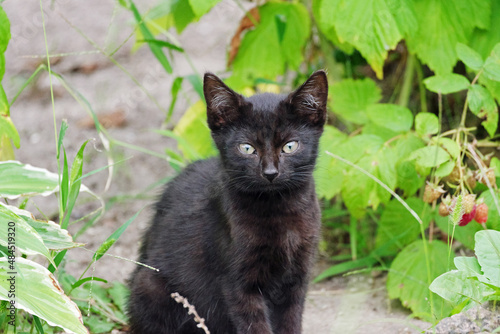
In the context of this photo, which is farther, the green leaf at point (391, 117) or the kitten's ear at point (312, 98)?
the green leaf at point (391, 117)

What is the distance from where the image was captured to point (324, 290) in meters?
3.50

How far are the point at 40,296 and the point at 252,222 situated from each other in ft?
2.66

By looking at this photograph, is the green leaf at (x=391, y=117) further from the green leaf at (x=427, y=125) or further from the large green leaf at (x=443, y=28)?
the large green leaf at (x=443, y=28)

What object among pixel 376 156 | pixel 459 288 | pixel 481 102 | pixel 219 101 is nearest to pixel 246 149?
pixel 219 101

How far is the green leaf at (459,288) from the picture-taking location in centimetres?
227

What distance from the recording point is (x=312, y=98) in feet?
8.02

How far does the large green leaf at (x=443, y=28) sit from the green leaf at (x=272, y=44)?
0.69 meters

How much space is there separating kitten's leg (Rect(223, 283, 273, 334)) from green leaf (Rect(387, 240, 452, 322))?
0.81 metres

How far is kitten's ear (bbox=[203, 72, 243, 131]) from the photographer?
244 cm

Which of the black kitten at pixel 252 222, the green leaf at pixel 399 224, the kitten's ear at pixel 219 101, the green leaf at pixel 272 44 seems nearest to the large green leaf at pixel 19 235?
the black kitten at pixel 252 222

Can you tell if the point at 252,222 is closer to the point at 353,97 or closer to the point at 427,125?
the point at 427,125

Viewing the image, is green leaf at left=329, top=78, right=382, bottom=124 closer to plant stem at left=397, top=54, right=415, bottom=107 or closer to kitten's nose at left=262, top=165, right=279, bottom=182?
plant stem at left=397, top=54, right=415, bottom=107

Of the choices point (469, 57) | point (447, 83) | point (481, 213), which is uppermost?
point (469, 57)

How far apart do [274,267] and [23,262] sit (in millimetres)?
919
